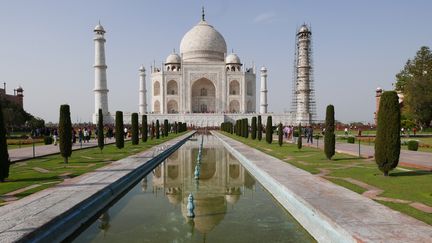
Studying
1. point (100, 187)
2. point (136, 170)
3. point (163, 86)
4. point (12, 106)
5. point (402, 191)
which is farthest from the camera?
point (163, 86)

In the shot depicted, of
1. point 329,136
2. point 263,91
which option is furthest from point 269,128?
point 263,91

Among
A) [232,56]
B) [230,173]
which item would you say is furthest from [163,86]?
[230,173]

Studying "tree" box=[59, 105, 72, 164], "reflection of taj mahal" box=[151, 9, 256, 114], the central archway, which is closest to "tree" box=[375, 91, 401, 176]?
"tree" box=[59, 105, 72, 164]

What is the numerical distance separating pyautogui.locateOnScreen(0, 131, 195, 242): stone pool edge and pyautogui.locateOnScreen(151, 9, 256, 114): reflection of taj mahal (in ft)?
124

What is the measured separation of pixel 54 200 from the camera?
495cm

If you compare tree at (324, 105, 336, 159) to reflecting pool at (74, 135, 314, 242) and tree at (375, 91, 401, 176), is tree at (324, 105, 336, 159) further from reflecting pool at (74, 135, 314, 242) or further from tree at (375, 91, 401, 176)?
reflecting pool at (74, 135, 314, 242)

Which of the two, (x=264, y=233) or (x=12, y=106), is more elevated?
(x=12, y=106)

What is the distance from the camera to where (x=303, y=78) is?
4119cm

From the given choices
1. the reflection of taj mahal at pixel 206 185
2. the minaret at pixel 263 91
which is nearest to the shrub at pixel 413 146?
the reflection of taj mahal at pixel 206 185

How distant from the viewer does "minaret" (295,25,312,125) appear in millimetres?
41031

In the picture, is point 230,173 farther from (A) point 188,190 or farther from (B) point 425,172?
(B) point 425,172

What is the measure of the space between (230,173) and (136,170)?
2.07m

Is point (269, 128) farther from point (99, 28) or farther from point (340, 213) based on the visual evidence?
point (99, 28)

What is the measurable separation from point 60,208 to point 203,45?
44746mm
